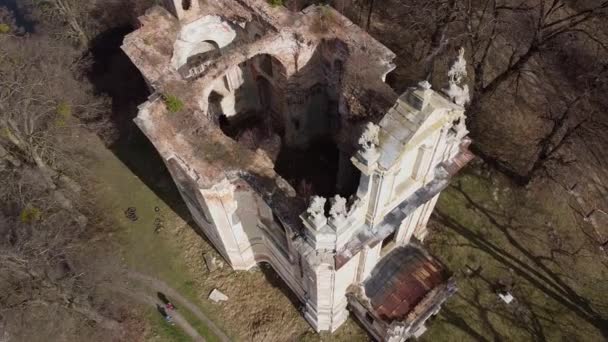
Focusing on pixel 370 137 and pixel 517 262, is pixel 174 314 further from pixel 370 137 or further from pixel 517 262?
pixel 517 262

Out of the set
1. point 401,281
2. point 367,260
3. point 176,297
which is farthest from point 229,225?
point 401,281

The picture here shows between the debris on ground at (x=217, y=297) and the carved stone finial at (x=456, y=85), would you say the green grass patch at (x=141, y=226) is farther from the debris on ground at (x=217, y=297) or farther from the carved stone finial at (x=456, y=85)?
the carved stone finial at (x=456, y=85)

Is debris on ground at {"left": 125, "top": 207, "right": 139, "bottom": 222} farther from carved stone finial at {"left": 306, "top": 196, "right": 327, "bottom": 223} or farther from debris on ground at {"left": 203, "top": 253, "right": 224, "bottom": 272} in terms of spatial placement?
carved stone finial at {"left": 306, "top": 196, "right": 327, "bottom": 223}

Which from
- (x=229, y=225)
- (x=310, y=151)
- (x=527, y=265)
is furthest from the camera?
(x=310, y=151)

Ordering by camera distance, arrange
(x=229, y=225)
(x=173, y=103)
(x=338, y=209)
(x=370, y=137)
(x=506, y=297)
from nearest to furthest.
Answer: (x=370, y=137) → (x=338, y=209) → (x=173, y=103) → (x=229, y=225) → (x=506, y=297)

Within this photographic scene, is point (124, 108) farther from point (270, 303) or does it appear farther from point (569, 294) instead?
point (569, 294)

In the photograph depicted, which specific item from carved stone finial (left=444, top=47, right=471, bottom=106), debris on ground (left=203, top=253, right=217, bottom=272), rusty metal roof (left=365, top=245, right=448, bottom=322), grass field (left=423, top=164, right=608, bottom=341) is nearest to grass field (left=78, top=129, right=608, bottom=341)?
grass field (left=423, top=164, right=608, bottom=341)
